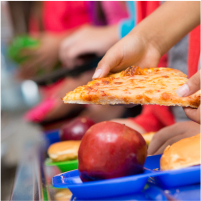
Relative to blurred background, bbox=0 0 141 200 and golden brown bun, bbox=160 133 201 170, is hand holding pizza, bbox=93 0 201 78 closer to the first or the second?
blurred background, bbox=0 0 141 200

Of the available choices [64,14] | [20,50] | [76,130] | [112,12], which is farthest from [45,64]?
[76,130]

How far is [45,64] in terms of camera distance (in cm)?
157

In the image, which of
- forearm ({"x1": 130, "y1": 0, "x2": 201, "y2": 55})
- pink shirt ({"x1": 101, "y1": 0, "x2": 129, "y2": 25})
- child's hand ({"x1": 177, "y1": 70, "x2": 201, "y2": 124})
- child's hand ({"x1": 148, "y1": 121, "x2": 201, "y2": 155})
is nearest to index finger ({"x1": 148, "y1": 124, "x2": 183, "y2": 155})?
child's hand ({"x1": 148, "y1": 121, "x2": 201, "y2": 155})

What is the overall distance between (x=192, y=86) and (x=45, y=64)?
1280 millimetres

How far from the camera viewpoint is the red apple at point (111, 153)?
Answer: 333 millimetres

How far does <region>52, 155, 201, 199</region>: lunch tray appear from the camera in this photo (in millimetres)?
313

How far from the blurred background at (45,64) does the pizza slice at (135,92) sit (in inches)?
7.0

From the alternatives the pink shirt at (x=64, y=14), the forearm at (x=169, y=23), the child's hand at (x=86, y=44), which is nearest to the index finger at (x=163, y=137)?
the forearm at (x=169, y=23)

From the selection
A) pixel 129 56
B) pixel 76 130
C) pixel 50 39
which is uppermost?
pixel 129 56

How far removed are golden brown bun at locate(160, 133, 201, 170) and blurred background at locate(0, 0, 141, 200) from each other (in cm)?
34

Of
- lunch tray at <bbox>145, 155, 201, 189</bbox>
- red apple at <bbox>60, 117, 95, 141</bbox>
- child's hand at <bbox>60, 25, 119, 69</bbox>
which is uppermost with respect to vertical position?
child's hand at <bbox>60, 25, 119, 69</bbox>

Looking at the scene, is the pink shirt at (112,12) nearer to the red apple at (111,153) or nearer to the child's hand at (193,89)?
the child's hand at (193,89)

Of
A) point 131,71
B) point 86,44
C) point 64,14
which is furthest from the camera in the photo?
point 64,14

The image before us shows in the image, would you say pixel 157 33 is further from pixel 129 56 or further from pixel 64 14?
pixel 64 14
